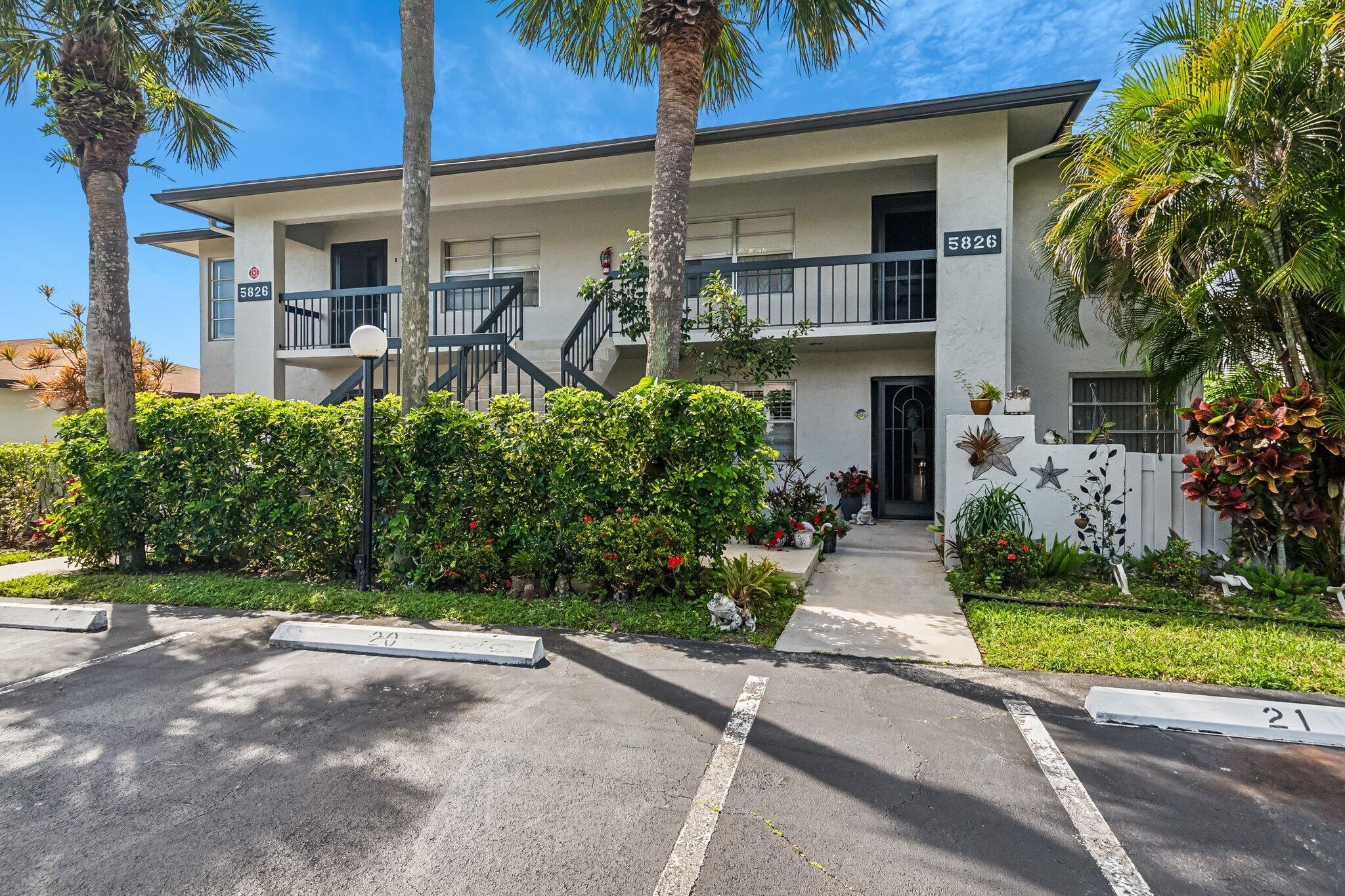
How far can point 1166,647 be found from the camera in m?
4.82

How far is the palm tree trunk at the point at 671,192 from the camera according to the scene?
7133 mm

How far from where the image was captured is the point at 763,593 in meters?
6.07

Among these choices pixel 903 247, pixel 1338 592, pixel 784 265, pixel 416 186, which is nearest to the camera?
pixel 1338 592

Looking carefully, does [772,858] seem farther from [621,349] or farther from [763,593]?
[621,349]

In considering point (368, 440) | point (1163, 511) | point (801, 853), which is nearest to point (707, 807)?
point (801, 853)

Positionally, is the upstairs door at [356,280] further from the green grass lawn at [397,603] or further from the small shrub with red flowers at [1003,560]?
the small shrub with red flowers at [1003,560]

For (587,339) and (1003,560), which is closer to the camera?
(1003,560)

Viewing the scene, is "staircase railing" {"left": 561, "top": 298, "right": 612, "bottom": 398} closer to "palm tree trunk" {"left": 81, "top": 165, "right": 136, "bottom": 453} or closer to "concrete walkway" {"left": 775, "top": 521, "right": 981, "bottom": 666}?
"concrete walkway" {"left": 775, "top": 521, "right": 981, "bottom": 666}

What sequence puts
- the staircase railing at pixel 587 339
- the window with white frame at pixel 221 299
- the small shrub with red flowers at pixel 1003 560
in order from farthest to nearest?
the window with white frame at pixel 221 299 → the staircase railing at pixel 587 339 → the small shrub with red flowers at pixel 1003 560

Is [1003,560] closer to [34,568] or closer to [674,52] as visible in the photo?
[674,52]

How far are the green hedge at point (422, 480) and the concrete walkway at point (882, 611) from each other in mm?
1116

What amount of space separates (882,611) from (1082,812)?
3245 millimetres

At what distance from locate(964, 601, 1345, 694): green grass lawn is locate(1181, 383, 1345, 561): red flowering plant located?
1.13m

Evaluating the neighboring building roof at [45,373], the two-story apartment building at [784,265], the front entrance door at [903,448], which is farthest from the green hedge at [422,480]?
the neighboring building roof at [45,373]
